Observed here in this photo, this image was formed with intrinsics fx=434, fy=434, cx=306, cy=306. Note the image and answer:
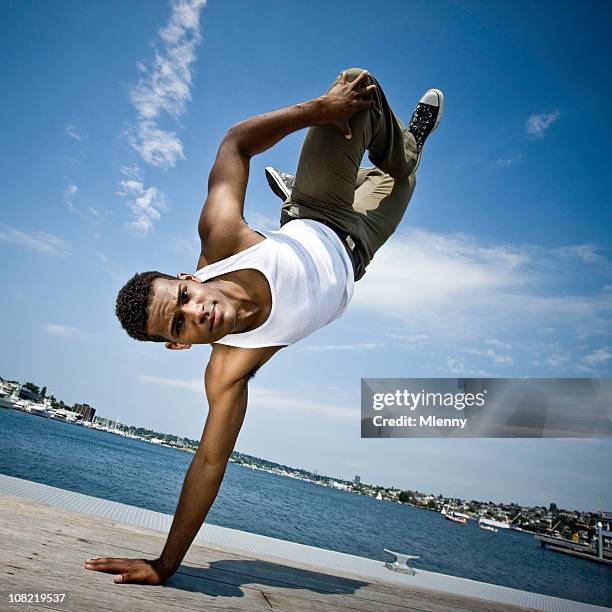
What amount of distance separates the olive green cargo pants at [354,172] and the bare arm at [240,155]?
16cm

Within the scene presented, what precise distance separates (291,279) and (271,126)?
0.75 m

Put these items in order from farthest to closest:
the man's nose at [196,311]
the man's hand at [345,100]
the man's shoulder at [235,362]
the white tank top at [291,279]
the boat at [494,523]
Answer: the boat at [494,523], the man's hand at [345,100], the man's shoulder at [235,362], the white tank top at [291,279], the man's nose at [196,311]

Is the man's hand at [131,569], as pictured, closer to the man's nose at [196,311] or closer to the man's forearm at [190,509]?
the man's forearm at [190,509]

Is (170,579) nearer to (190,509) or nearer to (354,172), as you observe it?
(190,509)

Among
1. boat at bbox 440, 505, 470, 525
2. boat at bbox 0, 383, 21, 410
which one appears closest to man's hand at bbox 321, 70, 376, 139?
boat at bbox 0, 383, 21, 410

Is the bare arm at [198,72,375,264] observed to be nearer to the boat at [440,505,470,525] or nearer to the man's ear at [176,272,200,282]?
the man's ear at [176,272,200,282]

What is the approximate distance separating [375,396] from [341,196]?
896cm

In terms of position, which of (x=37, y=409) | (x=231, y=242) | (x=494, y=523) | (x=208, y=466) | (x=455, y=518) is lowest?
(x=455, y=518)

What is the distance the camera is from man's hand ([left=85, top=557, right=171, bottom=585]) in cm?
134

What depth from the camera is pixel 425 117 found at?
3174mm

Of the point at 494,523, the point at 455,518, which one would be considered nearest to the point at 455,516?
the point at 455,518

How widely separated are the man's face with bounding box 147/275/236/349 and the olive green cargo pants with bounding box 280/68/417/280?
3.04ft

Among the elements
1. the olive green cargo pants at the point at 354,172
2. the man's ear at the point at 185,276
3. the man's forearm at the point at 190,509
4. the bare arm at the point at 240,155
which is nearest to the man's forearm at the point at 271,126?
the bare arm at the point at 240,155

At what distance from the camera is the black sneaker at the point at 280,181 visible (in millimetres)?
2914
